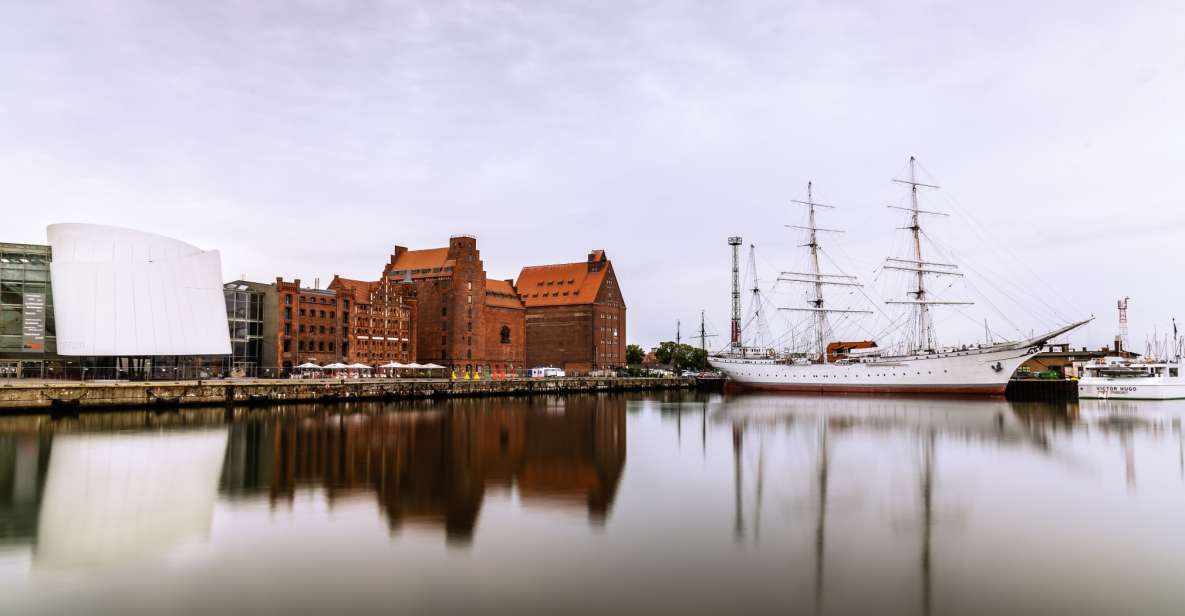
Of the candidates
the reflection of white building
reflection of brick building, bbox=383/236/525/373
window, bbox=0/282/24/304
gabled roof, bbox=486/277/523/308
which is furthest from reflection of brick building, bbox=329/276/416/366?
the reflection of white building

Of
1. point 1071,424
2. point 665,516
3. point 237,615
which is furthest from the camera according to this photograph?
point 1071,424

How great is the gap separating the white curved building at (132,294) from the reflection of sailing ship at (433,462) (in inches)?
1007

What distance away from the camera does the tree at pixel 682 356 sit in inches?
5655

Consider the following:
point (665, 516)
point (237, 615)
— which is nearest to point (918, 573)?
point (665, 516)

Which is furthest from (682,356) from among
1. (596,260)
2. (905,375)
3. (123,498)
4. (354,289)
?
(123,498)

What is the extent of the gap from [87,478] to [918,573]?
2341 centimetres

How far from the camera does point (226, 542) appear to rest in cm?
1541

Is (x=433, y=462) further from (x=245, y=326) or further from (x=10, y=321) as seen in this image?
(x=245, y=326)

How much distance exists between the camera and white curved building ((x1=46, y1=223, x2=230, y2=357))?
61812mm

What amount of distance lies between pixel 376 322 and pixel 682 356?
66.9 meters

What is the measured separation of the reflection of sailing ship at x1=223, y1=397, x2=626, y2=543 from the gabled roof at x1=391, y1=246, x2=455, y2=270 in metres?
62.0

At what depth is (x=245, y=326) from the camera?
8038cm

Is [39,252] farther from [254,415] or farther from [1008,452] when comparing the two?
[1008,452]

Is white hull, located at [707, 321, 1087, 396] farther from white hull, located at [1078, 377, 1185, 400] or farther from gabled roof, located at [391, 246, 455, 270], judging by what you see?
gabled roof, located at [391, 246, 455, 270]
